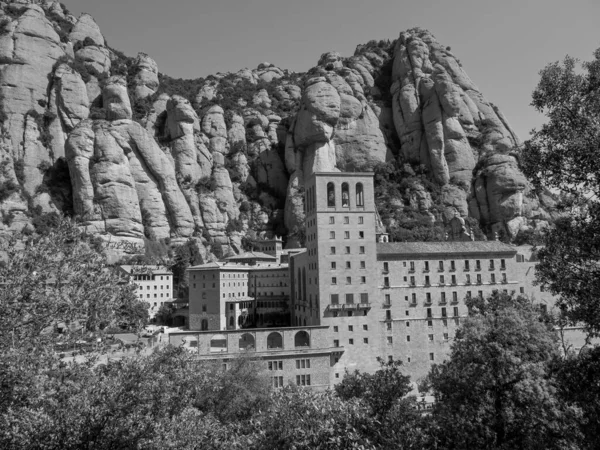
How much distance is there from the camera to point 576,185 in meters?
13.9

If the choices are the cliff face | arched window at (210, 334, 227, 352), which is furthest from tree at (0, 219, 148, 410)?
the cliff face

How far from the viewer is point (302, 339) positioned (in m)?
56.5

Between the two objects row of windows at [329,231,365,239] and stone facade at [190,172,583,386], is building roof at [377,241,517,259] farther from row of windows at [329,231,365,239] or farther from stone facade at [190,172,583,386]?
row of windows at [329,231,365,239]

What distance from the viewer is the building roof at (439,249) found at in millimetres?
59281

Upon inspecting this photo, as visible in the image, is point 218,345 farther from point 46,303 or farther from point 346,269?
point 46,303

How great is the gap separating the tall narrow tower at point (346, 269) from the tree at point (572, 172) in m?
43.0

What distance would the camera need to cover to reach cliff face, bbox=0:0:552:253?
302 feet

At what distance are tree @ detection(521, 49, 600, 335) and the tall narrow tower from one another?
43.0 metres

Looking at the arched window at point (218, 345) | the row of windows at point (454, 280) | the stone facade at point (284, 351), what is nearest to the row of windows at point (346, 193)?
the row of windows at point (454, 280)

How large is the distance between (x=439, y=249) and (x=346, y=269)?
13264mm

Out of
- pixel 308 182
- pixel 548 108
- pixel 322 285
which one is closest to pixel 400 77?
pixel 308 182

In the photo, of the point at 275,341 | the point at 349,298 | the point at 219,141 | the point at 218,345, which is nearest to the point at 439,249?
the point at 349,298

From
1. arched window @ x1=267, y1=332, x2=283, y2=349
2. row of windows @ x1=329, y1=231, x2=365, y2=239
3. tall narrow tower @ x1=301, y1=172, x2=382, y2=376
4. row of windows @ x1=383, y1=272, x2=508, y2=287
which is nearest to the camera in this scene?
arched window @ x1=267, y1=332, x2=283, y2=349

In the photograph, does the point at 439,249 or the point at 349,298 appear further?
the point at 439,249
